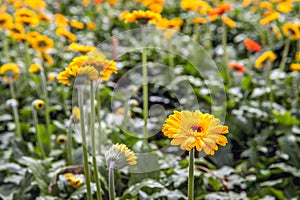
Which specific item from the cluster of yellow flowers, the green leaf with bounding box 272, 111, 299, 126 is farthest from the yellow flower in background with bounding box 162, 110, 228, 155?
the green leaf with bounding box 272, 111, 299, 126

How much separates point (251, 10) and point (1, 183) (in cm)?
299

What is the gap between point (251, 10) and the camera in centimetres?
434

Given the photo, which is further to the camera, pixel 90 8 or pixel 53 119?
pixel 90 8

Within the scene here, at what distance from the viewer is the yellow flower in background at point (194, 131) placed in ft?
3.67

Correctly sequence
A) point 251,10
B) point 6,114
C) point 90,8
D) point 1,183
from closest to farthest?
point 1,183
point 6,114
point 251,10
point 90,8

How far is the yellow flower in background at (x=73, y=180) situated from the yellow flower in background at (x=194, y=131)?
26.7 inches

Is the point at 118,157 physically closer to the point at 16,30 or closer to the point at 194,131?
the point at 194,131

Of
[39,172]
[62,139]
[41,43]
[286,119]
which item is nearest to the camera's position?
[39,172]

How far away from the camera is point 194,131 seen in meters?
1.15

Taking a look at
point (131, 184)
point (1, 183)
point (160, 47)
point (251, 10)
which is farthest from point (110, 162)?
point (251, 10)

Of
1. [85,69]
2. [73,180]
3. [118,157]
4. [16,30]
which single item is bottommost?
[73,180]

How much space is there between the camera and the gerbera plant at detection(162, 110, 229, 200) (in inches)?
44.0

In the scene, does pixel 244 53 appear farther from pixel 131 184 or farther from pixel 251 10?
pixel 131 184

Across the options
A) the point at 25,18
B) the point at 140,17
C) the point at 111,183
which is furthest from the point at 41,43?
the point at 111,183
